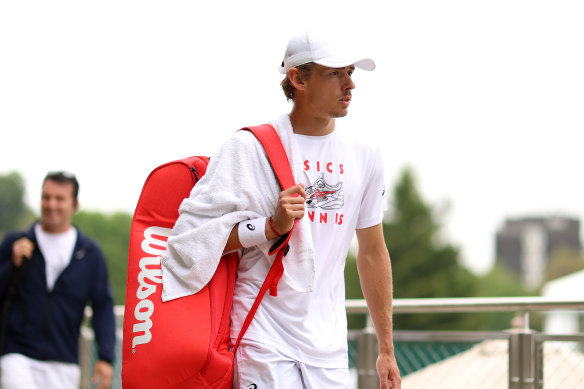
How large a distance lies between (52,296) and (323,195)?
3651 mm

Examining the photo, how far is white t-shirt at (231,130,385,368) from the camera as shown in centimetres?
322

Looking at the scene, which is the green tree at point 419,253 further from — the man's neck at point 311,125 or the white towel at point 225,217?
the white towel at point 225,217

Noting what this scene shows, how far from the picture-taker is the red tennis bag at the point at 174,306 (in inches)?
120

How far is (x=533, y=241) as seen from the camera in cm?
13838

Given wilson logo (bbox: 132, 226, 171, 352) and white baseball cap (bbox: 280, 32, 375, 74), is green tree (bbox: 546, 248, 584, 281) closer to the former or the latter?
white baseball cap (bbox: 280, 32, 375, 74)

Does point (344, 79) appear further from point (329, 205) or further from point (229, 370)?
point (229, 370)

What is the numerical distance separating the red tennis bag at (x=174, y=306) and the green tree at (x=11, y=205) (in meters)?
111

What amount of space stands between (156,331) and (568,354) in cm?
315

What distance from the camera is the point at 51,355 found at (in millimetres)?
6410

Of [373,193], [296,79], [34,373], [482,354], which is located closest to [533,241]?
[482,354]

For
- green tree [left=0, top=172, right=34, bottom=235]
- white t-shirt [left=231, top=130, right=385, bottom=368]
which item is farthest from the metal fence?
green tree [left=0, top=172, right=34, bottom=235]

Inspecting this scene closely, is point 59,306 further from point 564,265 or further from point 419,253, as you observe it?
point 564,265

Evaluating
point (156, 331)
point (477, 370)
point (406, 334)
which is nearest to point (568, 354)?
point (477, 370)

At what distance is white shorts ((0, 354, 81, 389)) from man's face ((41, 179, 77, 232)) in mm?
940
